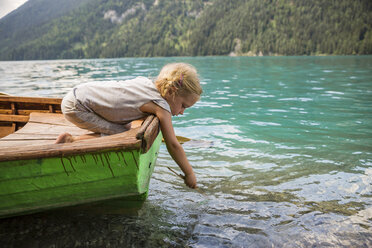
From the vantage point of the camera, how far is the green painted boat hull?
2439 mm

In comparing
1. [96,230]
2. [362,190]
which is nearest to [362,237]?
[362,190]

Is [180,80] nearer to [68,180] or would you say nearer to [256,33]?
[68,180]

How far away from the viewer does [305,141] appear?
21.8 ft

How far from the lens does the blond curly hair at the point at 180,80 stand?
2914mm

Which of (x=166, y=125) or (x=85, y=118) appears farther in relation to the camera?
(x=85, y=118)

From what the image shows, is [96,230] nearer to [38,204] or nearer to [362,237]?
[38,204]

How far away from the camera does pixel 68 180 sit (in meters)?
2.57

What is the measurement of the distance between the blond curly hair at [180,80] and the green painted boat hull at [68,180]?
73 centimetres

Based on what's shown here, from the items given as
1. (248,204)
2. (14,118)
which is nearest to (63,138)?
(248,204)

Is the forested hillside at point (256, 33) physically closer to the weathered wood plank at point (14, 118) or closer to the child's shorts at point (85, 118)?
the weathered wood plank at point (14, 118)

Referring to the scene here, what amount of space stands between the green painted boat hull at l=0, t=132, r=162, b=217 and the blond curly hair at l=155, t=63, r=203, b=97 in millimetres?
727

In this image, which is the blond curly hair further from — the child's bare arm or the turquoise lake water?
the turquoise lake water

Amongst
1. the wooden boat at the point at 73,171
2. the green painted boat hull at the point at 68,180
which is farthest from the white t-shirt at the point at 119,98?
the green painted boat hull at the point at 68,180

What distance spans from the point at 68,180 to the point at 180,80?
53.2 inches
